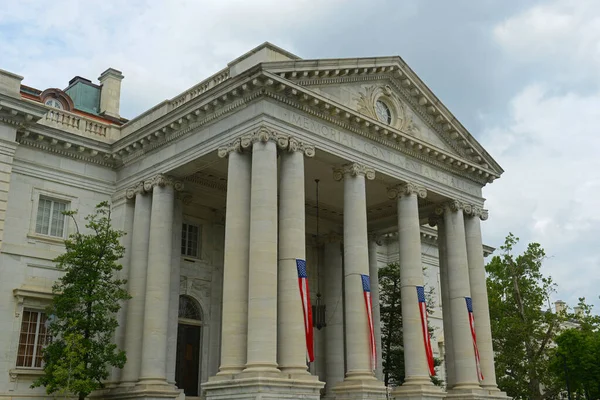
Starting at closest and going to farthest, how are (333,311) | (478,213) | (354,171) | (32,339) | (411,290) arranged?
1. (32,339)
2. (354,171)
3. (411,290)
4. (478,213)
5. (333,311)

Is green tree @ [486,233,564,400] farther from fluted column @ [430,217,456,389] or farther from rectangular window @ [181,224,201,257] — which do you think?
rectangular window @ [181,224,201,257]

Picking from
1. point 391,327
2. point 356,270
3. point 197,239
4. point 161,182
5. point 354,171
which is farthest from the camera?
point 391,327

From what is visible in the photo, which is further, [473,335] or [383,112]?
[473,335]

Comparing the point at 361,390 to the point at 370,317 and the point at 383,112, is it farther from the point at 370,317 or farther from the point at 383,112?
the point at 383,112

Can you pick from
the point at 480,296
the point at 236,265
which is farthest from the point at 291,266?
the point at 480,296

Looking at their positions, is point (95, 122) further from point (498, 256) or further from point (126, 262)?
point (498, 256)

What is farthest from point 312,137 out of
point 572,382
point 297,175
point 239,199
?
point 572,382

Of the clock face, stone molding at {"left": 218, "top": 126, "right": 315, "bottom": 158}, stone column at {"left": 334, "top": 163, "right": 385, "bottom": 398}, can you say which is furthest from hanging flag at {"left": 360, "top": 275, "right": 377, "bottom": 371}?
the clock face

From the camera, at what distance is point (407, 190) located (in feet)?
91.8

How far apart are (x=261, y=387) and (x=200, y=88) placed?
12813mm

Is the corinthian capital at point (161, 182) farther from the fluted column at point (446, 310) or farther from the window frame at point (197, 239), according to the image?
the fluted column at point (446, 310)

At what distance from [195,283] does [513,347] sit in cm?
1947

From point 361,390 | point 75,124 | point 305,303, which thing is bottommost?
point 361,390

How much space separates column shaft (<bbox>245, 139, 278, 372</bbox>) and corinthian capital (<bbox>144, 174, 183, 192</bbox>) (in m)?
5.70
